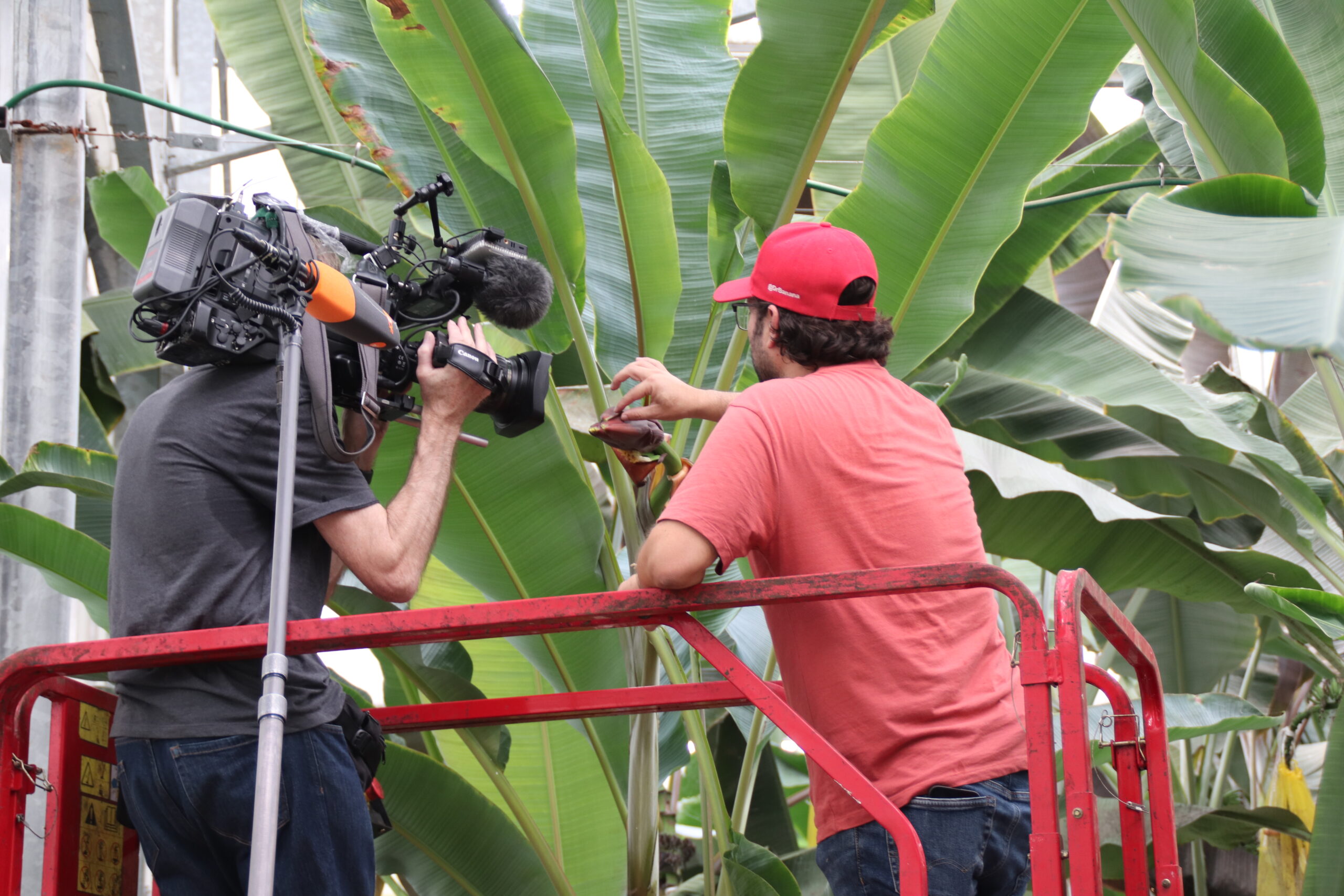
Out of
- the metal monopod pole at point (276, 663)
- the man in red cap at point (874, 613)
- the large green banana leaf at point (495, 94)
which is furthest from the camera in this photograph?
the large green banana leaf at point (495, 94)

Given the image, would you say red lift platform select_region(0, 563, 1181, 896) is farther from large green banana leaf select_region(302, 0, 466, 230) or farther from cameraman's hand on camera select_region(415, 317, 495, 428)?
large green banana leaf select_region(302, 0, 466, 230)

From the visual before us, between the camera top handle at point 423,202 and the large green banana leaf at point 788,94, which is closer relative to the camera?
the camera top handle at point 423,202


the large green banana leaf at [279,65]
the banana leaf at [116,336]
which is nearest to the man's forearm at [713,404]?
the large green banana leaf at [279,65]

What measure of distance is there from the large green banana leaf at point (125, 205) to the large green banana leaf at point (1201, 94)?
3007mm

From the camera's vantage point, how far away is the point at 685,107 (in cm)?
372

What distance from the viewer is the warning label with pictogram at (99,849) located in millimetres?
2088

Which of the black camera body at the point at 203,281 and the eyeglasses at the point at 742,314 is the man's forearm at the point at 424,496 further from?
the eyeglasses at the point at 742,314

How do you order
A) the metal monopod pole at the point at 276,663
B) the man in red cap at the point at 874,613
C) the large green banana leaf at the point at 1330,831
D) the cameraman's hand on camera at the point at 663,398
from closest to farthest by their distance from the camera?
the metal monopod pole at the point at 276,663, the man in red cap at the point at 874,613, the cameraman's hand on camera at the point at 663,398, the large green banana leaf at the point at 1330,831

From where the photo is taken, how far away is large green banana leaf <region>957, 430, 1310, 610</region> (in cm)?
328

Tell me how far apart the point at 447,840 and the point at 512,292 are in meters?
1.62

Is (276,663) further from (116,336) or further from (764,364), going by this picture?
(116,336)

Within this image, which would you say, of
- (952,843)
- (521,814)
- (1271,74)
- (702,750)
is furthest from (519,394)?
(1271,74)

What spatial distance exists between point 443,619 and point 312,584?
300 mm

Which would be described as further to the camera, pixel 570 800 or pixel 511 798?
pixel 570 800
